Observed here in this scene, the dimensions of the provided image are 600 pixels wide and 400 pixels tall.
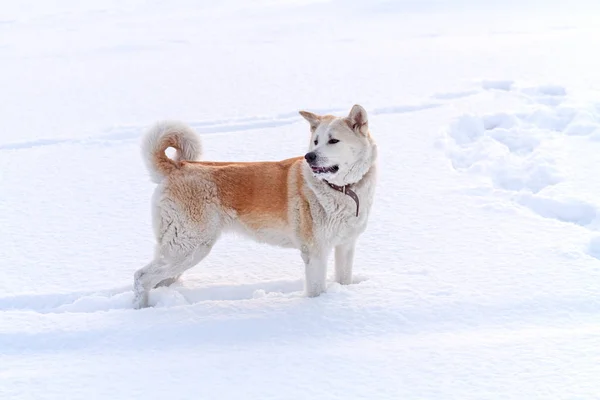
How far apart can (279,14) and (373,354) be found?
19738 mm

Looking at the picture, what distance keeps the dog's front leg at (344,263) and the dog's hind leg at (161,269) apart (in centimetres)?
95

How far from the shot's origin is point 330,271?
15.8ft

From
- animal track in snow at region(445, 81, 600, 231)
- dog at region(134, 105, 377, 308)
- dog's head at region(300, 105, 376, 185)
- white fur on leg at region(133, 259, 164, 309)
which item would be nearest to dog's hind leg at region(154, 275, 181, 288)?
dog at region(134, 105, 377, 308)

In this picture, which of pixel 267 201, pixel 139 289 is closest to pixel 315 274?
pixel 267 201

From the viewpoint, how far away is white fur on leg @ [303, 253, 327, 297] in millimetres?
4156

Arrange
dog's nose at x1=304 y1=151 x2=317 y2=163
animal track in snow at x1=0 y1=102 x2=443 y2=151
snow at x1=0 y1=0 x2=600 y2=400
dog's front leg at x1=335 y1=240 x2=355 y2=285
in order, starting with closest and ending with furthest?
snow at x1=0 y1=0 x2=600 y2=400, dog's nose at x1=304 y1=151 x2=317 y2=163, dog's front leg at x1=335 y1=240 x2=355 y2=285, animal track in snow at x1=0 y1=102 x2=443 y2=151

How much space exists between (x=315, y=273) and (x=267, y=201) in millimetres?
614

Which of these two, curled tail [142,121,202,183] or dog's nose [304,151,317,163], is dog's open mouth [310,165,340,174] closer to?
dog's nose [304,151,317,163]

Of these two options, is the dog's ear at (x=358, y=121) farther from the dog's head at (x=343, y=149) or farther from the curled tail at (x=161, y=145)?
the curled tail at (x=161, y=145)

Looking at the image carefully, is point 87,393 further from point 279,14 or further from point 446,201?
point 279,14

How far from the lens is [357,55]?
13250mm

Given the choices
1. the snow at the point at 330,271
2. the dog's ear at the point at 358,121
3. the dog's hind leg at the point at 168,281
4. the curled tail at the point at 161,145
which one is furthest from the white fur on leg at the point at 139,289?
the dog's ear at the point at 358,121

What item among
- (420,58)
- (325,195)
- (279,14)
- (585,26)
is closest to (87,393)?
(325,195)

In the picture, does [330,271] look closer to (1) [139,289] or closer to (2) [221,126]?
(1) [139,289]
